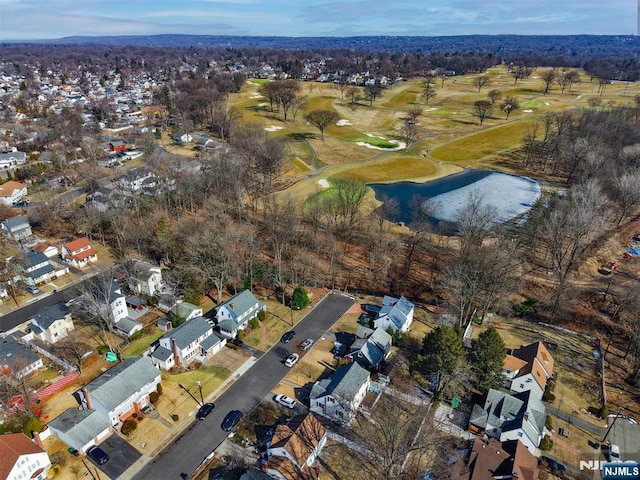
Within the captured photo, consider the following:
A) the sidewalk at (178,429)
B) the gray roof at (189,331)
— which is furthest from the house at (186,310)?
the sidewalk at (178,429)

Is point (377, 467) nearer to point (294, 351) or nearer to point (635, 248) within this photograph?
point (294, 351)

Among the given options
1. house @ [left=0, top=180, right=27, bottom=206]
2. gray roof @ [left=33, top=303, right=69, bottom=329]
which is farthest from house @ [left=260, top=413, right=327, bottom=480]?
house @ [left=0, top=180, right=27, bottom=206]

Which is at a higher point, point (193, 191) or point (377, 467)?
point (193, 191)

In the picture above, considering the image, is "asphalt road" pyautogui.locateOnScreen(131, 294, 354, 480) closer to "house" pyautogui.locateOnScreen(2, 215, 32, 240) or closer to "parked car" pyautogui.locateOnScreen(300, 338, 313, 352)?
"parked car" pyautogui.locateOnScreen(300, 338, 313, 352)

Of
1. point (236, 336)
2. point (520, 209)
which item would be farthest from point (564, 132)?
point (236, 336)

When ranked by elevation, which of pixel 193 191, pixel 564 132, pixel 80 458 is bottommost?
pixel 80 458
